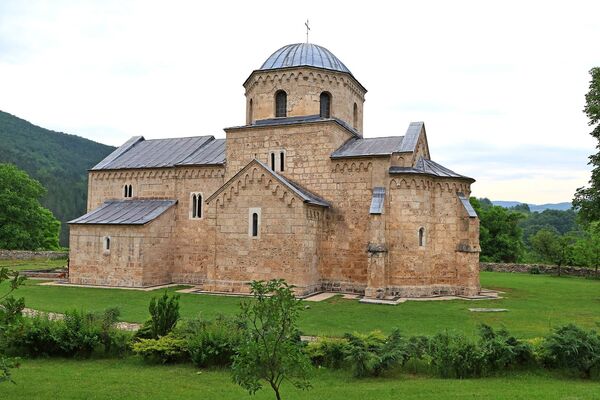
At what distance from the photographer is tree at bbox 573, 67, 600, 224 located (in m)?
22.5

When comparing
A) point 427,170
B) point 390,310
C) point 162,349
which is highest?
point 427,170

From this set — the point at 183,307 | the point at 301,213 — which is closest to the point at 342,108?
the point at 301,213

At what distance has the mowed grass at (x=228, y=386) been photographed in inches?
344

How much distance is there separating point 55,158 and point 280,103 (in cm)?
9972

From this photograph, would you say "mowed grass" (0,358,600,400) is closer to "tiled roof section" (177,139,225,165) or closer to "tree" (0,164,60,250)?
"tiled roof section" (177,139,225,165)

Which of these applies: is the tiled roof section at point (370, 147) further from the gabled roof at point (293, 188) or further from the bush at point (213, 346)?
the bush at point (213, 346)

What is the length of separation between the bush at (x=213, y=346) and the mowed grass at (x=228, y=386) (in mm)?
350

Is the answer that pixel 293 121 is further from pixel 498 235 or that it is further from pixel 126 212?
pixel 498 235

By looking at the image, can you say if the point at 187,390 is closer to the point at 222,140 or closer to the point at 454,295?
the point at 454,295

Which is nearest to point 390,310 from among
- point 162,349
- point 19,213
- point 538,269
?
point 162,349

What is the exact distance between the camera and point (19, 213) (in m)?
48.0

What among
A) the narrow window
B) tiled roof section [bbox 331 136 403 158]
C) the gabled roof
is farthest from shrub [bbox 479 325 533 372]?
the narrow window

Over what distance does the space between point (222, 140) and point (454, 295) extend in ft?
55.1

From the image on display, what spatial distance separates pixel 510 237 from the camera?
49938mm
